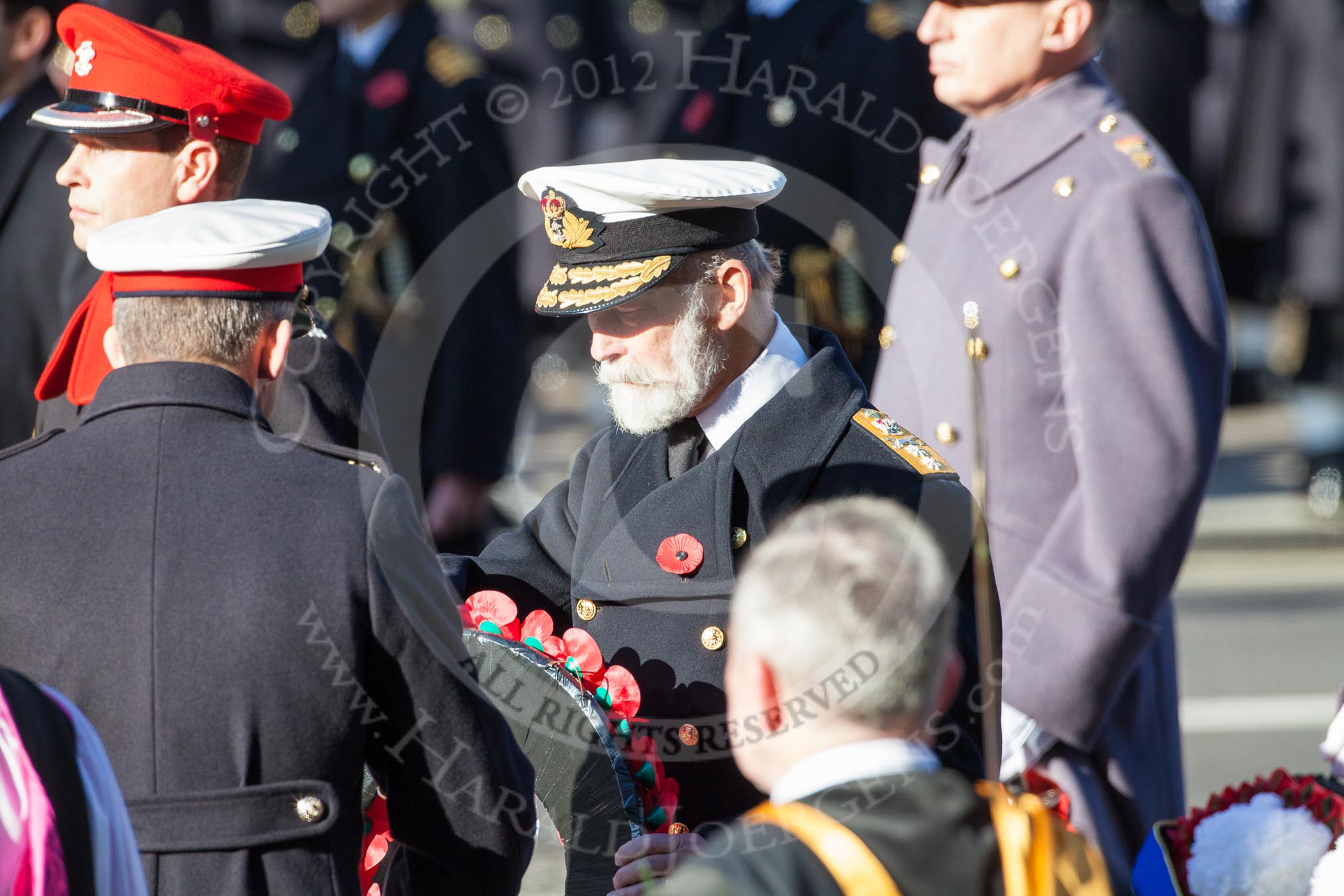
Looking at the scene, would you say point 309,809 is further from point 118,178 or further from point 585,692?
point 118,178

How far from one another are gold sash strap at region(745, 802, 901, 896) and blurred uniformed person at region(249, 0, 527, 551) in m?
4.39

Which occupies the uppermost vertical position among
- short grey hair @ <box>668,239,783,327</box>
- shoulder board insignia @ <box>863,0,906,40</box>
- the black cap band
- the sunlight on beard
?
shoulder board insignia @ <box>863,0,906,40</box>

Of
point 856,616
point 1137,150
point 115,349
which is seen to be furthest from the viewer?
point 1137,150

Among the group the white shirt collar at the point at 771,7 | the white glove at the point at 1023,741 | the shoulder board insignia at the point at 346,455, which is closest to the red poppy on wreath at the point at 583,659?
the shoulder board insignia at the point at 346,455

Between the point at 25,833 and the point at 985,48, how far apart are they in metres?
2.73

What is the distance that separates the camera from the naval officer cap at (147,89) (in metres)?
3.51

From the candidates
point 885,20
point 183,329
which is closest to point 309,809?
point 183,329

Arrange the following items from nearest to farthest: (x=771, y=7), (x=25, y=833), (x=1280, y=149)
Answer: (x=25, y=833) → (x=771, y=7) → (x=1280, y=149)

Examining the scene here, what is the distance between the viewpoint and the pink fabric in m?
1.74

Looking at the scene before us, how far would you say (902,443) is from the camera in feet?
9.34

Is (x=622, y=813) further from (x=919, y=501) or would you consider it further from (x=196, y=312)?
(x=196, y=312)

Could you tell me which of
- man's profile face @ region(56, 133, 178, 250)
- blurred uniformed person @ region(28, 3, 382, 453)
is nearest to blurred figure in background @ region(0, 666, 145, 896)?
blurred uniformed person @ region(28, 3, 382, 453)

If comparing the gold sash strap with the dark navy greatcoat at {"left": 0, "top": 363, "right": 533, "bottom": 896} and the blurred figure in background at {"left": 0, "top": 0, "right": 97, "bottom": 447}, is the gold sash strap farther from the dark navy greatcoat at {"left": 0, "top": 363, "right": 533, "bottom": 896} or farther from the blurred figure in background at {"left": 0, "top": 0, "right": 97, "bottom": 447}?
the blurred figure in background at {"left": 0, "top": 0, "right": 97, "bottom": 447}

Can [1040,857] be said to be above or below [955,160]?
below
